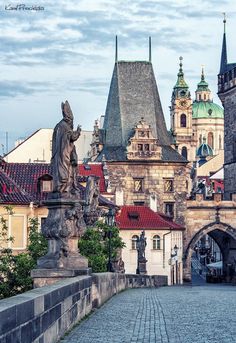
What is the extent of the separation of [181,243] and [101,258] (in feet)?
160

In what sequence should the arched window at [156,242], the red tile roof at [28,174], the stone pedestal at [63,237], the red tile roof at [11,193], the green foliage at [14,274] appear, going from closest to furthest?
the stone pedestal at [63,237] < the green foliage at [14,274] < the red tile roof at [11,193] < the red tile roof at [28,174] < the arched window at [156,242]

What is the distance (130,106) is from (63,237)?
6994 cm

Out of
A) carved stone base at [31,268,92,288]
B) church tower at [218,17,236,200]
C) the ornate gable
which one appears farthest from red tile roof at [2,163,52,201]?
carved stone base at [31,268,92,288]

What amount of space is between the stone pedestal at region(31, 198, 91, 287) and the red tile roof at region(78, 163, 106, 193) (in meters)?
59.3

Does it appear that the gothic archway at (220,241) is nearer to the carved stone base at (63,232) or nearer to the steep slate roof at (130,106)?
the steep slate roof at (130,106)

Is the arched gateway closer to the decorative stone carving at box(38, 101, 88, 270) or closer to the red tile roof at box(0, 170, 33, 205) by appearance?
the red tile roof at box(0, 170, 33, 205)

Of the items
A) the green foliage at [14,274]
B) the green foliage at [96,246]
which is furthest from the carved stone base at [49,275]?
the green foliage at [96,246]

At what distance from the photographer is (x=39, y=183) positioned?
56969 millimetres

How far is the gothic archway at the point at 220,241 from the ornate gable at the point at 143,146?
8.12m

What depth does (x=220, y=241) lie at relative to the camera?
93688mm

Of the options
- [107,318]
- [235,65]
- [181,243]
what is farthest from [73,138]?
[235,65]

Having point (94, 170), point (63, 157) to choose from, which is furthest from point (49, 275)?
point (94, 170)

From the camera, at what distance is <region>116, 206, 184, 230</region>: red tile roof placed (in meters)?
75.7

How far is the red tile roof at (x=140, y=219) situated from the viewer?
75.7 meters
